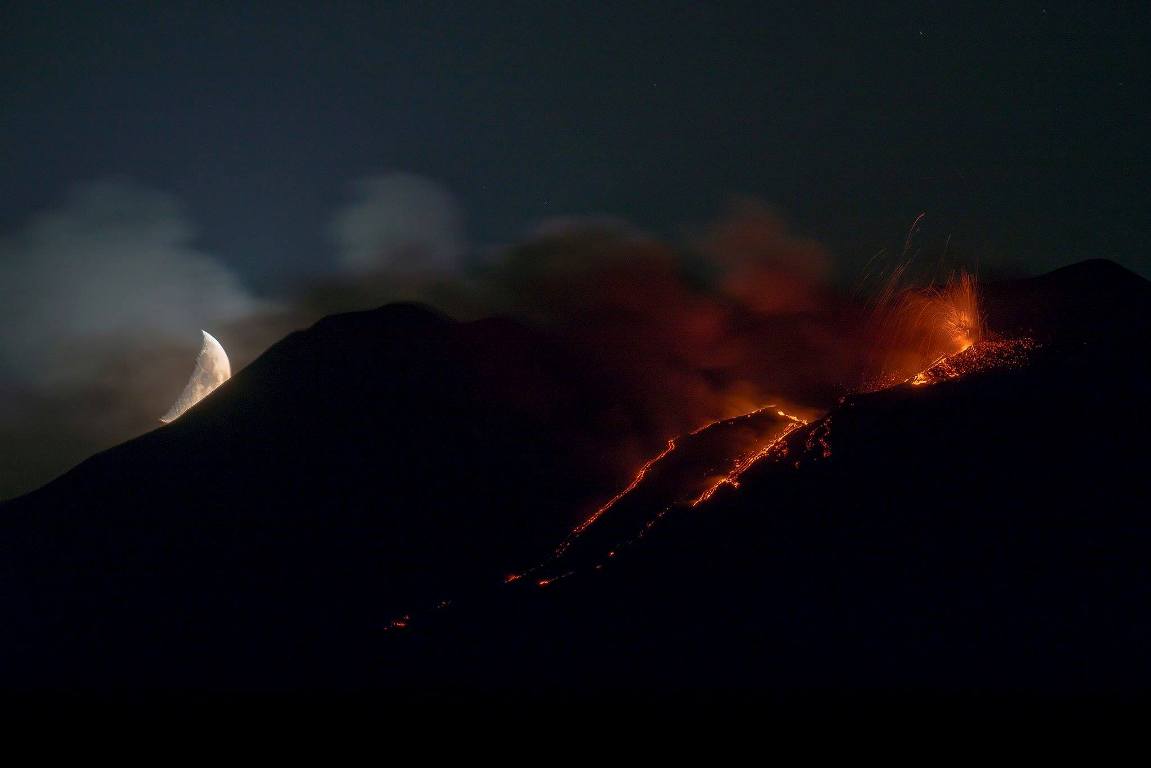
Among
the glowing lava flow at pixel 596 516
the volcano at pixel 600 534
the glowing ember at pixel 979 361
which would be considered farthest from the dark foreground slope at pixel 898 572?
the glowing lava flow at pixel 596 516

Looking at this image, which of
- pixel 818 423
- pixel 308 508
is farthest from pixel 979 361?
pixel 308 508

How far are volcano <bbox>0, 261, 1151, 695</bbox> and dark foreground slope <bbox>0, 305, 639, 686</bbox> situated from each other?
0.12 meters

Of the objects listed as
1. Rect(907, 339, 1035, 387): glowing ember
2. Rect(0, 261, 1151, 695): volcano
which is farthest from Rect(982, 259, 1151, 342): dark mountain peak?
Rect(907, 339, 1035, 387): glowing ember

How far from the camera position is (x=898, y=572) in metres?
17.9

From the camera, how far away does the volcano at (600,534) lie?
16.7 m

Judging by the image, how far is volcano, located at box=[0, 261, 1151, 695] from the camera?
54.7ft

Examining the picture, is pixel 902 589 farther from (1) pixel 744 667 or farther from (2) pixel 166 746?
(2) pixel 166 746

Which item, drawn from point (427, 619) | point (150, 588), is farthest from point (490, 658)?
point (150, 588)

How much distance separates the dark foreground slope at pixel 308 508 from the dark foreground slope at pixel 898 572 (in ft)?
17.8

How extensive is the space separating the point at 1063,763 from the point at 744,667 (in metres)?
6.84

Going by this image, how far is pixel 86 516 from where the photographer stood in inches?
1347

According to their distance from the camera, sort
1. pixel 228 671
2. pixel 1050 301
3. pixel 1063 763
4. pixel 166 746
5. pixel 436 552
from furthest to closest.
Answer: pixel 1050 301 → pixel 436 552 → pixel 228 671 → pixel 166 746 → pixel 1063 763

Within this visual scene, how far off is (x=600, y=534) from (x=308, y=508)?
11880 millimetres

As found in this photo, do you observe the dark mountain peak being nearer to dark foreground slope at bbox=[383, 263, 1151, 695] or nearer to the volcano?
the volcano
